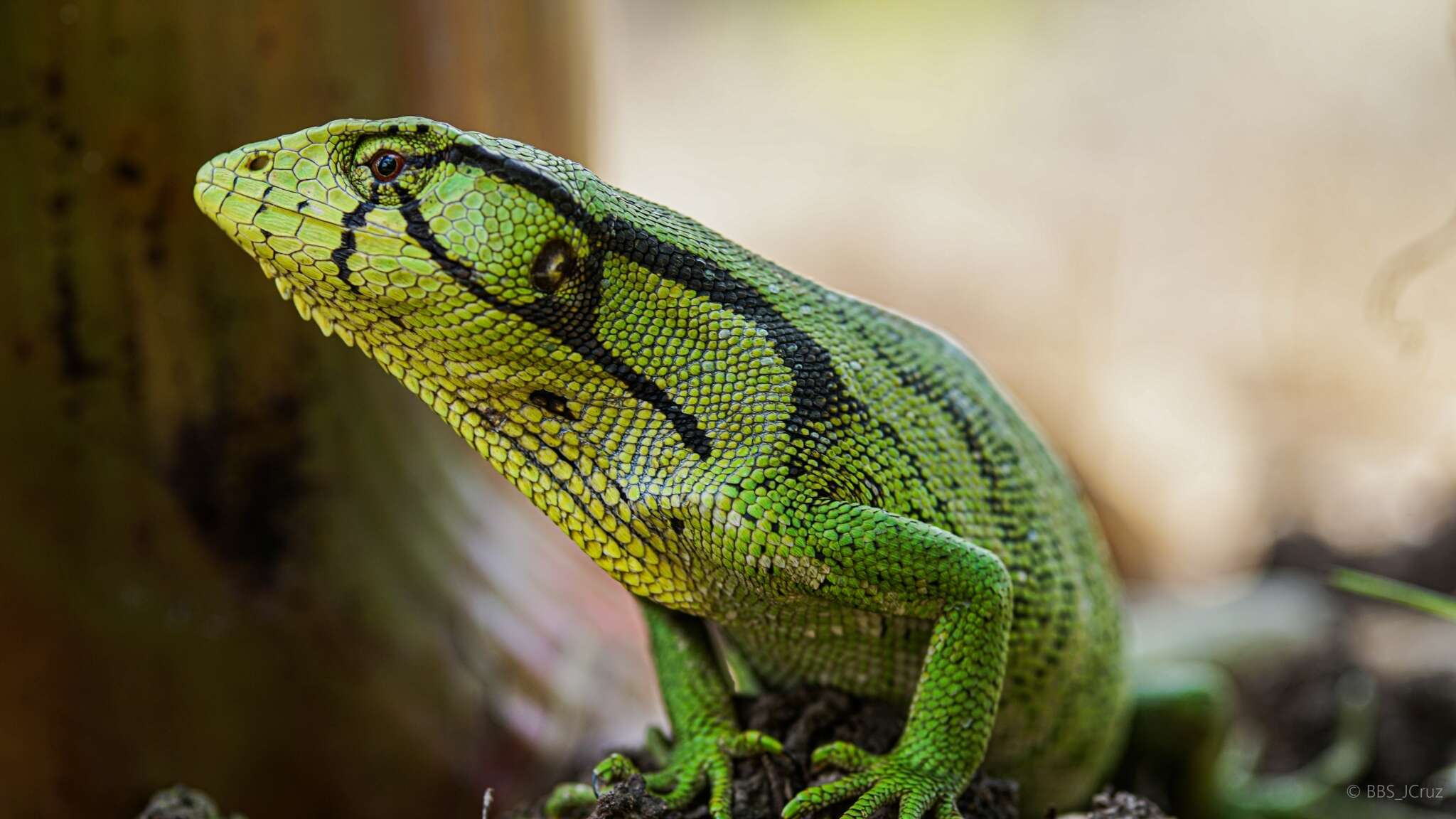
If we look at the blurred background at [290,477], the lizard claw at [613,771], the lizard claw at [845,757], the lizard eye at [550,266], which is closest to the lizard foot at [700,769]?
the lizard claw at [613,771]

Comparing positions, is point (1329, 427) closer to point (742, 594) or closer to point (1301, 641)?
point (1301, 641)

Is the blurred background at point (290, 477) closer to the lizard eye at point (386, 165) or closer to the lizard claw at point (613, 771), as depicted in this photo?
the lizard eye at point (386, 165)

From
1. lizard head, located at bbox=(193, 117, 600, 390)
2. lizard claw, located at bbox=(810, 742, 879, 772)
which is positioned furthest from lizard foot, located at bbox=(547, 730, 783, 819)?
lizard head, located at bbox=(193, 117, 600, 390)

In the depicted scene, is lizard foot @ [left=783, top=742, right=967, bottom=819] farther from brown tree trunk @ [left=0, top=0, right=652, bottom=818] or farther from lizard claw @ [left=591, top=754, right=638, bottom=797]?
brown tree trunk @ [left=0, top=0, right=652, bottom=818]

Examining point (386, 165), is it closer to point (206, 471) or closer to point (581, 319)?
point (581, 319)

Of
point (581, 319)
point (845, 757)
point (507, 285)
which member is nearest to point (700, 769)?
point (845, 757)

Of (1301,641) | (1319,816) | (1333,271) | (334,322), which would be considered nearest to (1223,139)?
(1333,271)
